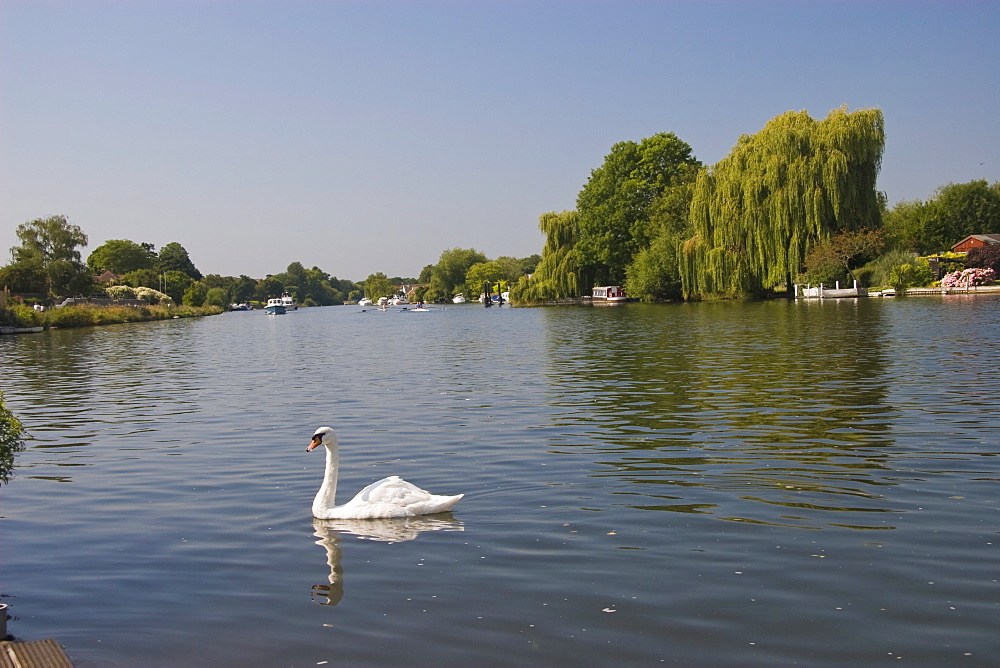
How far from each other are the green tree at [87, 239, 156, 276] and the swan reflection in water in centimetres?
16611

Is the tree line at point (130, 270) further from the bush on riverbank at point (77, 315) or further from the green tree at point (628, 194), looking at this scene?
the green tree at point (628, 194)

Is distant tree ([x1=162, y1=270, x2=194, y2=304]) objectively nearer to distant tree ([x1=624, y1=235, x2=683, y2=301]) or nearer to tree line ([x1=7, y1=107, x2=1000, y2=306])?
tree line ([x1=7, y1=107, x2=1000, y2=306])

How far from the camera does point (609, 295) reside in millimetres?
88688

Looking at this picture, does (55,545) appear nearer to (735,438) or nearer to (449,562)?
(449,562)

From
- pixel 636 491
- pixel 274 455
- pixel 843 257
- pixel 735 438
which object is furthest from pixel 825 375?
pixel 843 257

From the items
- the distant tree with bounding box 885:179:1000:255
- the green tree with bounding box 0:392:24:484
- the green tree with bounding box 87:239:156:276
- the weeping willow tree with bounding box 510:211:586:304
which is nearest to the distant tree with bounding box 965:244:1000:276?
Answer: the distant tree with bounding box 885:179:1000:255

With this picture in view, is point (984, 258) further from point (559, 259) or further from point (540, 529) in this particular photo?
point (540, 529)

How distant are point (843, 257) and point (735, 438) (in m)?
50.1

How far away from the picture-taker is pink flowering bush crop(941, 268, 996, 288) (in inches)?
2606

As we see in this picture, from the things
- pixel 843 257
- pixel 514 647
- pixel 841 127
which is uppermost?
pixel 841 127

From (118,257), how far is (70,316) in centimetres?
9782

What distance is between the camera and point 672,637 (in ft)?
19.1

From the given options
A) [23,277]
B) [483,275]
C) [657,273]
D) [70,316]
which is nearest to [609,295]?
[657,273]

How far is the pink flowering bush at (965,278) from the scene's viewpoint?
66.2 meters
